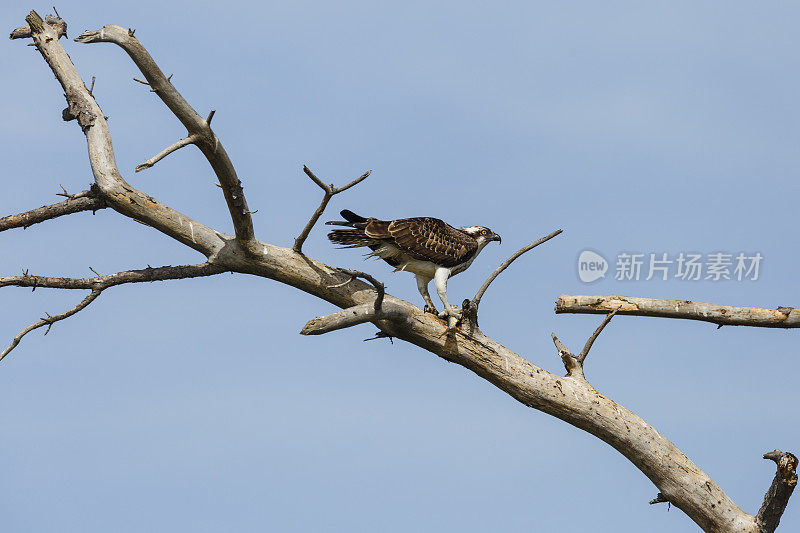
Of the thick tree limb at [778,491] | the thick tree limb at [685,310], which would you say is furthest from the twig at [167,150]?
the thick tree limb at [778,491]

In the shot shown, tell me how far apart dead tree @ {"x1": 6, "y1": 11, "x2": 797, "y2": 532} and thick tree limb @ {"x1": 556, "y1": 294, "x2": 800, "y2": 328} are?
0.51 meters

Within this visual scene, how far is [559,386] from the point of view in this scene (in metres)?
8.28

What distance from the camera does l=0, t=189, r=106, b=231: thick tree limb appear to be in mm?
7801

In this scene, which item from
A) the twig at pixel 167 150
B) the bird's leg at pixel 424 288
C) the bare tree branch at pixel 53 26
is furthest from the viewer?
the bare tree branch at pixel 53 26

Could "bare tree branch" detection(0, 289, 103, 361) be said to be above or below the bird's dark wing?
below

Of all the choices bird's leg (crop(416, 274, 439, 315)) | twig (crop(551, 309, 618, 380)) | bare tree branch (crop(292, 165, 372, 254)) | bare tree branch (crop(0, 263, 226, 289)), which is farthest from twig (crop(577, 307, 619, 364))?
bare tree branch (crop(0, 263, 226, 289))

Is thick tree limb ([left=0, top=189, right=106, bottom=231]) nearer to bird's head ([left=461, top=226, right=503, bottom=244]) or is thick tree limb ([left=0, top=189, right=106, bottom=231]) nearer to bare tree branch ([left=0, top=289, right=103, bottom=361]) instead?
bare tree branch ([left=0, top=289, right=103, bottom=361])

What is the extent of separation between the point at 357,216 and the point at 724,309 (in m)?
4.20

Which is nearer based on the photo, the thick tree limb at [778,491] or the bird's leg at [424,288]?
the thick tree limb at [778,491]

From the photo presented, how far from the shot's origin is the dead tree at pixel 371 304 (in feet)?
25.2

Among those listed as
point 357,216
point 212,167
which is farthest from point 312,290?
point 212,167

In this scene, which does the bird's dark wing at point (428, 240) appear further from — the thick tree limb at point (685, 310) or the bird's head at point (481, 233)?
the thick tree limb at point (685, 310)

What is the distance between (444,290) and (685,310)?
9.39 ft

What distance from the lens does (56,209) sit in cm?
783
